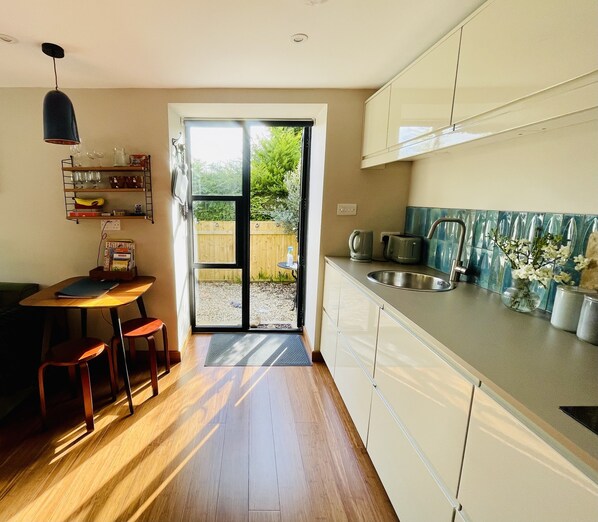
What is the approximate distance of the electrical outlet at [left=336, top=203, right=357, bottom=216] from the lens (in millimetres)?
2478

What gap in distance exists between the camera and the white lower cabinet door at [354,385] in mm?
1614

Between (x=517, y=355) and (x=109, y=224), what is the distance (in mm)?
2782

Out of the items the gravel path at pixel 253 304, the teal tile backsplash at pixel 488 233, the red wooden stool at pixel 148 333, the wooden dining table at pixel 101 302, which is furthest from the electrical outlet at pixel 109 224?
the teal tile backsplash at pixel 488 233

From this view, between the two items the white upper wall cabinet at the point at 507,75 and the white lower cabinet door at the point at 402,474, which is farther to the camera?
the white lower cabinet door at the point at 402,474

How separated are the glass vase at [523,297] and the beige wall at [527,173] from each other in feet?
1.11

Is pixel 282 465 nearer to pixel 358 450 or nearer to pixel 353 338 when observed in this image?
pixel 358 450

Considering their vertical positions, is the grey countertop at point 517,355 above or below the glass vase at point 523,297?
below

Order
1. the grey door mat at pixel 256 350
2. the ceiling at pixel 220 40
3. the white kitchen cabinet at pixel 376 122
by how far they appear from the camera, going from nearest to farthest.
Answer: the ceiling at pixel 220 40
the white kitchen cabinet at pixel 376 122
the grey door mat at pixel 256 350

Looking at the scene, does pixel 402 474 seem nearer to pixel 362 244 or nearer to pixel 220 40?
pixel 362 244

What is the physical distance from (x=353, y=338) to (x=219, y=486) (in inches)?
40.9

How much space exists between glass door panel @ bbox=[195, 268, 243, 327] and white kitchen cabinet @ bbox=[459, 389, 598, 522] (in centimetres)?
264

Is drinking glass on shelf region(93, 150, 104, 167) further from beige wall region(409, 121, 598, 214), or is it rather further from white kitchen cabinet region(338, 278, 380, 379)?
beige wall region(409, 121, 598, 214)

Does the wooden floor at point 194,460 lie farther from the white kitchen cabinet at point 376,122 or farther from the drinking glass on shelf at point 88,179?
the white kitchen cabinet at point 376,122

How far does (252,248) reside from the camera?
10.5 feet
